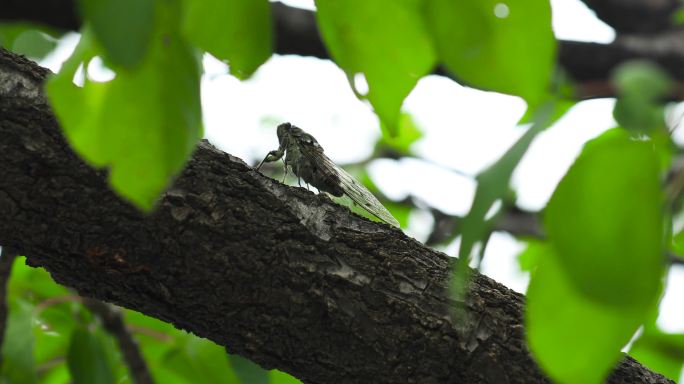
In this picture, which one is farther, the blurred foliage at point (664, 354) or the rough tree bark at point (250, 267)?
the blurred foliage at point (664, 354)

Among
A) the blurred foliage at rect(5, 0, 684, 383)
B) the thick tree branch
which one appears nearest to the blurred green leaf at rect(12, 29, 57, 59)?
the thick tree branch

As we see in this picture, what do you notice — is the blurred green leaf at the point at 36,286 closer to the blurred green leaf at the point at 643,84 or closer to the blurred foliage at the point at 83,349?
the blurred foliage at the point at 83,349

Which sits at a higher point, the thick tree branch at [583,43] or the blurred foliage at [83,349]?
the thick tree branch at [583,43]

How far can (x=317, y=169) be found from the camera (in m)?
3.21

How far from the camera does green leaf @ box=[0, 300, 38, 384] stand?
3.54 meters

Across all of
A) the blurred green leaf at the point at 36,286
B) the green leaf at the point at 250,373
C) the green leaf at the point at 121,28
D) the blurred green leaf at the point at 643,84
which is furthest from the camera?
the blurred green leaf at the point at 36,286

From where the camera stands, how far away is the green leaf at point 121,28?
1.09m

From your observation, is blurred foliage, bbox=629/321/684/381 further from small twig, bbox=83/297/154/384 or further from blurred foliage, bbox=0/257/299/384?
small twig, bbox=83/297/154/384

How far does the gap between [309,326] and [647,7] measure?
4.88 meters

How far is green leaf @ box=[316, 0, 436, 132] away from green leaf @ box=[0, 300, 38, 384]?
2.59m

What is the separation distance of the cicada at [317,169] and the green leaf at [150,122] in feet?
5.21

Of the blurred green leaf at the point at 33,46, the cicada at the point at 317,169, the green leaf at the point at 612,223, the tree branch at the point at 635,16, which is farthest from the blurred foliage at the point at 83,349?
the tree branch at the point at 635,16

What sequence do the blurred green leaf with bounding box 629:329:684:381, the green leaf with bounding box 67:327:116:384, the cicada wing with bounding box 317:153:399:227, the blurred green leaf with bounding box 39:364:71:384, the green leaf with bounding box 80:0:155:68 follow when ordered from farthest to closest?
→ the blurred green leaf with bounding box 629:329:684:381
the blurred green leaf with bounding box 39:364:71:384
the green leaf with bounding box 67:327:116:384
the cicada wing with bounding box 317:153:399:227
the green leaf with bounding box 80:0:155:68

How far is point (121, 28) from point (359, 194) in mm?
1971
